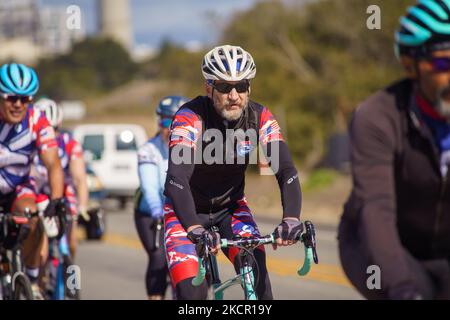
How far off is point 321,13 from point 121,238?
23.2m

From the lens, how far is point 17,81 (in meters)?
7.68

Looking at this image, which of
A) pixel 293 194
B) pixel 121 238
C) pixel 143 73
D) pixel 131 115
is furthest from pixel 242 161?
pixel 143 73

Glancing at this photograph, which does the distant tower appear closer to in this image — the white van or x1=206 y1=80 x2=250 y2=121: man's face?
the white van

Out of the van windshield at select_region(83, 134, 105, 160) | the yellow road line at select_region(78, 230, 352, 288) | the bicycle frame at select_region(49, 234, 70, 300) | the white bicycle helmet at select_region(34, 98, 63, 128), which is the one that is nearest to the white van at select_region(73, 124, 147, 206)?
the van windshield at select_region(83, 134, 105, 160)

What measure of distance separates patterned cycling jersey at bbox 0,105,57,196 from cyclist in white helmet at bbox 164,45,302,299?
7.05 ft

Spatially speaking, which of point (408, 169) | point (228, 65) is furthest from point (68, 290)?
point (408, 169)

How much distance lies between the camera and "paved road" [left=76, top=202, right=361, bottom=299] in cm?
1101

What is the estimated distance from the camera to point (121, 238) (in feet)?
59.4

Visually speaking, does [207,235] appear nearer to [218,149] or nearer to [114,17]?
[218,149]

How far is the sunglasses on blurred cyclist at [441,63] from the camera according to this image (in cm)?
385

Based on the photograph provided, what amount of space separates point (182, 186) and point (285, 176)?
2.11 feet

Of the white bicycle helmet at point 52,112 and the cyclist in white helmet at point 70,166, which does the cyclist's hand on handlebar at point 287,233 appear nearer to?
the cyclist in white helmet at point 70,166

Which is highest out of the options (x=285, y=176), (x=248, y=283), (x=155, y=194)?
(x=285, y=176)
